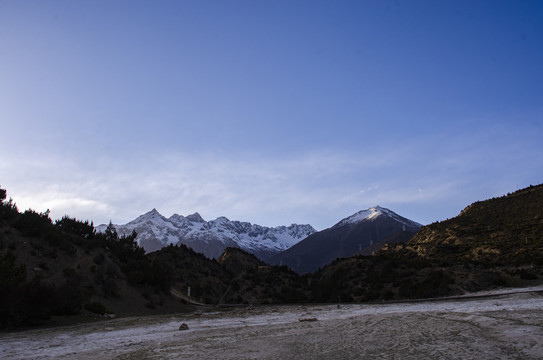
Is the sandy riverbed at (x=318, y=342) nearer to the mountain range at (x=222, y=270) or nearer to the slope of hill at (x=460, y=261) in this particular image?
the mountain range at (x=222, y=270)

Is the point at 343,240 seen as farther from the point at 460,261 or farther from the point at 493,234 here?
the point at 460,261

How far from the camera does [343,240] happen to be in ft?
559

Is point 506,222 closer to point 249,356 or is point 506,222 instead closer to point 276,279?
point 276,279

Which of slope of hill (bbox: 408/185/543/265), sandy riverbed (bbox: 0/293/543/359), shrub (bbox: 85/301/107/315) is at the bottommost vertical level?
sandy riverbed (bbox: 0/293/543/359)

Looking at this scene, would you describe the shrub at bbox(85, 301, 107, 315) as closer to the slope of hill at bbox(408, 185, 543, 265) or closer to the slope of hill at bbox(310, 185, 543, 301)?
the slope of hill at bbox(310, 185, 543, 301)

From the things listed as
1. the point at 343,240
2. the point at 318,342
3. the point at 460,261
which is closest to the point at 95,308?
the point at 318,342

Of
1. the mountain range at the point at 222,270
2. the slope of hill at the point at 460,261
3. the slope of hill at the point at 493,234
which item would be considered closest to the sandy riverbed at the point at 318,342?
the mountain range at the point at 222,270

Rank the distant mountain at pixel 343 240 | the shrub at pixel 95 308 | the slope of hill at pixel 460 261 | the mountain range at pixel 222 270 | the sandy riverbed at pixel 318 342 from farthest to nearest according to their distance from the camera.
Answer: the distant mountain at pixel 343 240 → the slope of hill at pixel 460 261 → the shrub at pixel 95 308 → the mountain range at pixel 222 270 → the sandy riverbed at pixel 318 342

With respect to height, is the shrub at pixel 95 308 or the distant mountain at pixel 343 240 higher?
the distant mountain at pixel 343 240

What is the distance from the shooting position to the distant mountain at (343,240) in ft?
515

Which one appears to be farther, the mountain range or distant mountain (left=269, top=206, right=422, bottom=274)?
distant mountain (left=269, top=206, right=422, bottom=274)

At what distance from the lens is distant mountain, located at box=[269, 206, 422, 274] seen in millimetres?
156875

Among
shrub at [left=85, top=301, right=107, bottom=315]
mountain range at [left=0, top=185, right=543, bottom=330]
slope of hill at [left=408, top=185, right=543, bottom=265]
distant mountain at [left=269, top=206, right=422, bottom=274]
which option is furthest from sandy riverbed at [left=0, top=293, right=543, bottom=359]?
distant mountain at [left=269, top=206, right=422, bottom=274]

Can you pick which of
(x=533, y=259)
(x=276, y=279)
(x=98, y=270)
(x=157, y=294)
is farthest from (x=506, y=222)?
(x=98, y=270)
